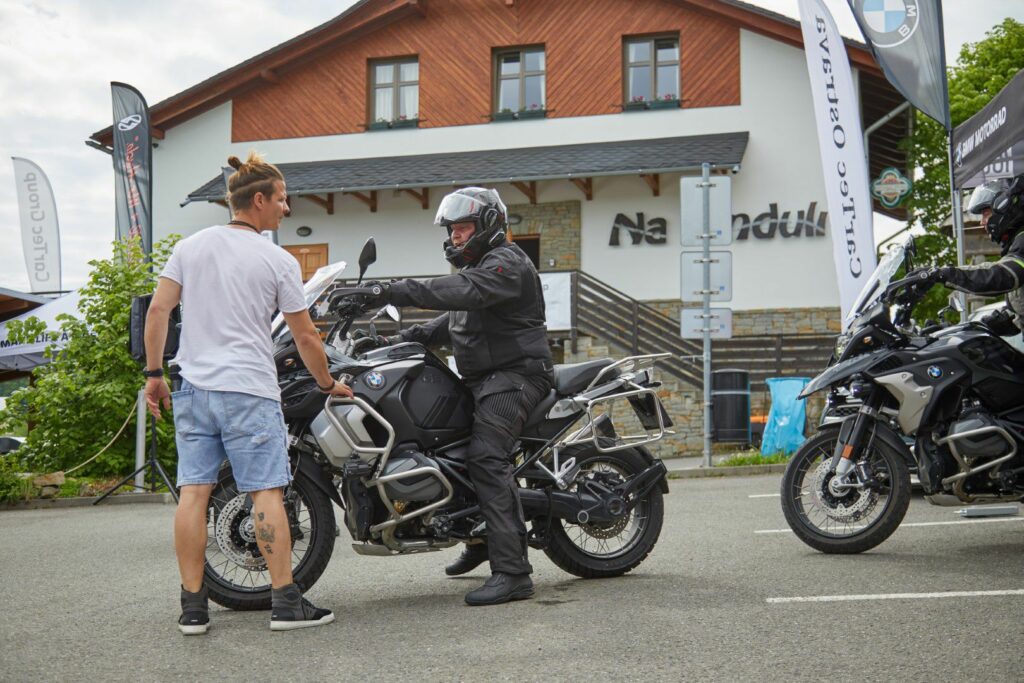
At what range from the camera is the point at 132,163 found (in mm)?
20703

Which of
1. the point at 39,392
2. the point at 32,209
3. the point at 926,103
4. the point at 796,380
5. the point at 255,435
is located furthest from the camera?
the point at 32,209

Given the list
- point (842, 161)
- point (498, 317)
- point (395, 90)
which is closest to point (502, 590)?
point (498, 317)

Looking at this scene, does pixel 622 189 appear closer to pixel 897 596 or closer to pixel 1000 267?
pixel 1000 267

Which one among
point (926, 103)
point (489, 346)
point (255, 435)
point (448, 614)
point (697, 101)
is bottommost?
point (448, 614)

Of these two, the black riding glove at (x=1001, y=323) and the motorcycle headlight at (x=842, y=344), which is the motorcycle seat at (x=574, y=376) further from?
the black riding glove at (x=1001, y=323)

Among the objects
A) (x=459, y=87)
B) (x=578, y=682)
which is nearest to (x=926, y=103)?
(x=578, y=682)

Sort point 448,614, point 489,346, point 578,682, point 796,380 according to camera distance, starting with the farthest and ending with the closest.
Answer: point 796,380
point 489,346
point 448,614
point 578,682

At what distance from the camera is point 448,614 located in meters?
4.98

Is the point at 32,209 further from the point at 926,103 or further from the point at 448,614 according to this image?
the point at 448,614

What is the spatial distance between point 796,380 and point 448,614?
11.9 meters

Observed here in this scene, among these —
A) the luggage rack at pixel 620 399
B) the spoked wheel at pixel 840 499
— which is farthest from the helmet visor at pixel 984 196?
the luggage rack at pixel 620 399

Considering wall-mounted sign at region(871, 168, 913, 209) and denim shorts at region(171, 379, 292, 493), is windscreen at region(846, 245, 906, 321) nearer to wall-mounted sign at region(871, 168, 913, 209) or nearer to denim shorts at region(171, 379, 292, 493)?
denim shorts at region(171, 379, 292, 493)

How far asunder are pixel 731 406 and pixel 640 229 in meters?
7.53

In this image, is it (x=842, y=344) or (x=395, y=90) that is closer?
(x=842, y=344)
